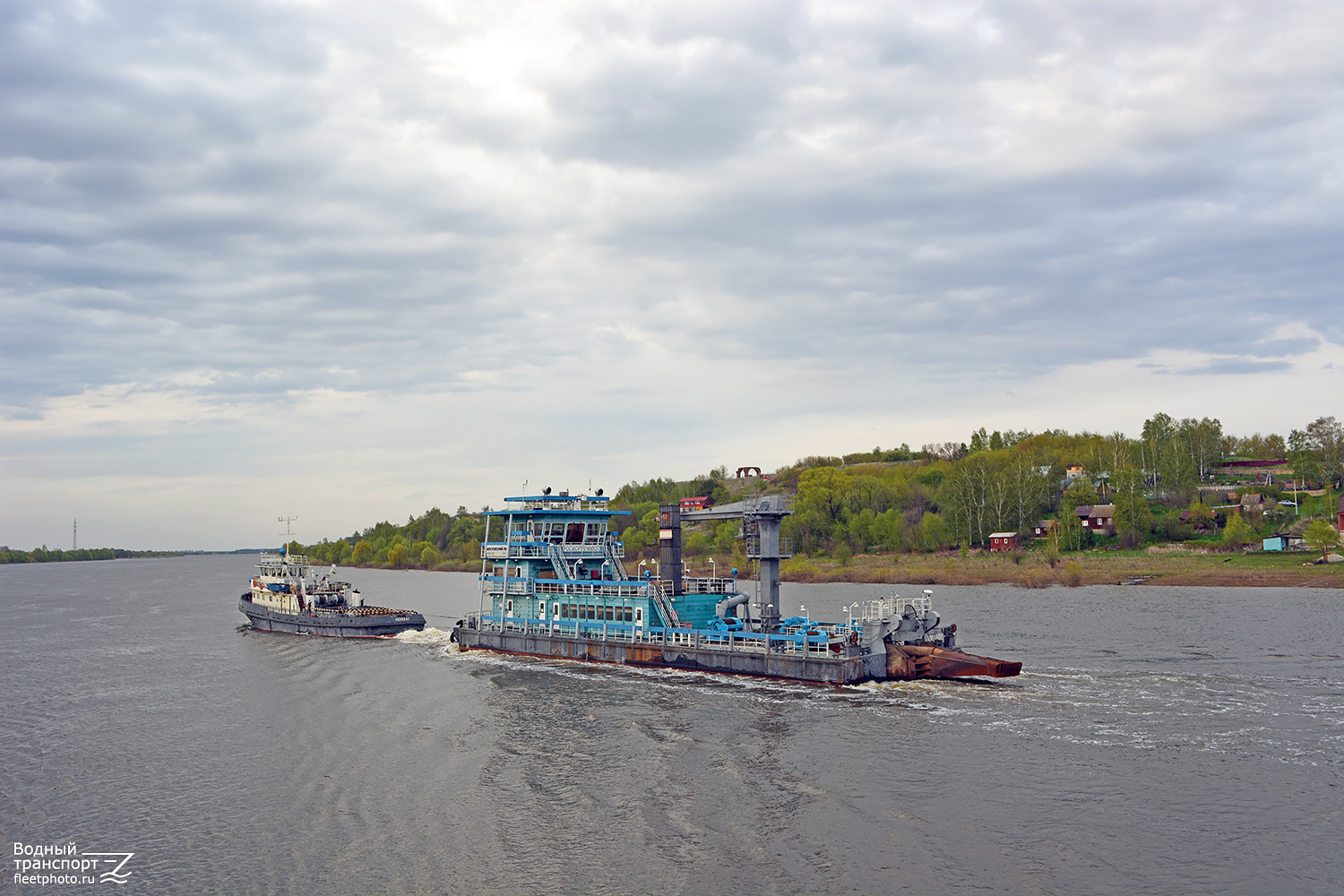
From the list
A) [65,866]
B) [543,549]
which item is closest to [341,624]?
[543,549]

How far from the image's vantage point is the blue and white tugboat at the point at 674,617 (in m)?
47.3

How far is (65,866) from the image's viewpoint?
2527 cm

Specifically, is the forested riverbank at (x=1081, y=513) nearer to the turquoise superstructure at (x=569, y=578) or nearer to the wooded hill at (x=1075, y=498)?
the wooded hill at (x=1075, y=498)

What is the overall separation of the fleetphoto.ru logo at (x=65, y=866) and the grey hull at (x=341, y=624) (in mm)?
47163

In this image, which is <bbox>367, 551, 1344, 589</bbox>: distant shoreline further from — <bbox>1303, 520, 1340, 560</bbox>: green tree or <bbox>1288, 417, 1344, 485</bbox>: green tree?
<bbox>1288, 417, 1344, 485</bbox>: green tree

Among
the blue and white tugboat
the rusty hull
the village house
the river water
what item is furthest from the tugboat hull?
the village house

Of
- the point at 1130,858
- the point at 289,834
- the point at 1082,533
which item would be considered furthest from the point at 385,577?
the point at 1130,858

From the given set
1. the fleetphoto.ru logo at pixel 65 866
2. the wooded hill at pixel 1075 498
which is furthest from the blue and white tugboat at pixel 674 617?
the wooded hill at pixel 1075 498

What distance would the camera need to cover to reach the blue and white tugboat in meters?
47.3

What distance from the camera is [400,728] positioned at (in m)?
39.8

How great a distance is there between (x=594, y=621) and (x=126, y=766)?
95.9 ft

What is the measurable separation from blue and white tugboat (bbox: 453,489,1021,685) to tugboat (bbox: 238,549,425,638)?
12.0 metres

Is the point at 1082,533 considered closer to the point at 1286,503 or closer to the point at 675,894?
the point at 1286,503

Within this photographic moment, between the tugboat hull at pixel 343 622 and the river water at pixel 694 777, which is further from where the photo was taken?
the tugboat hull at pixel 343 622
